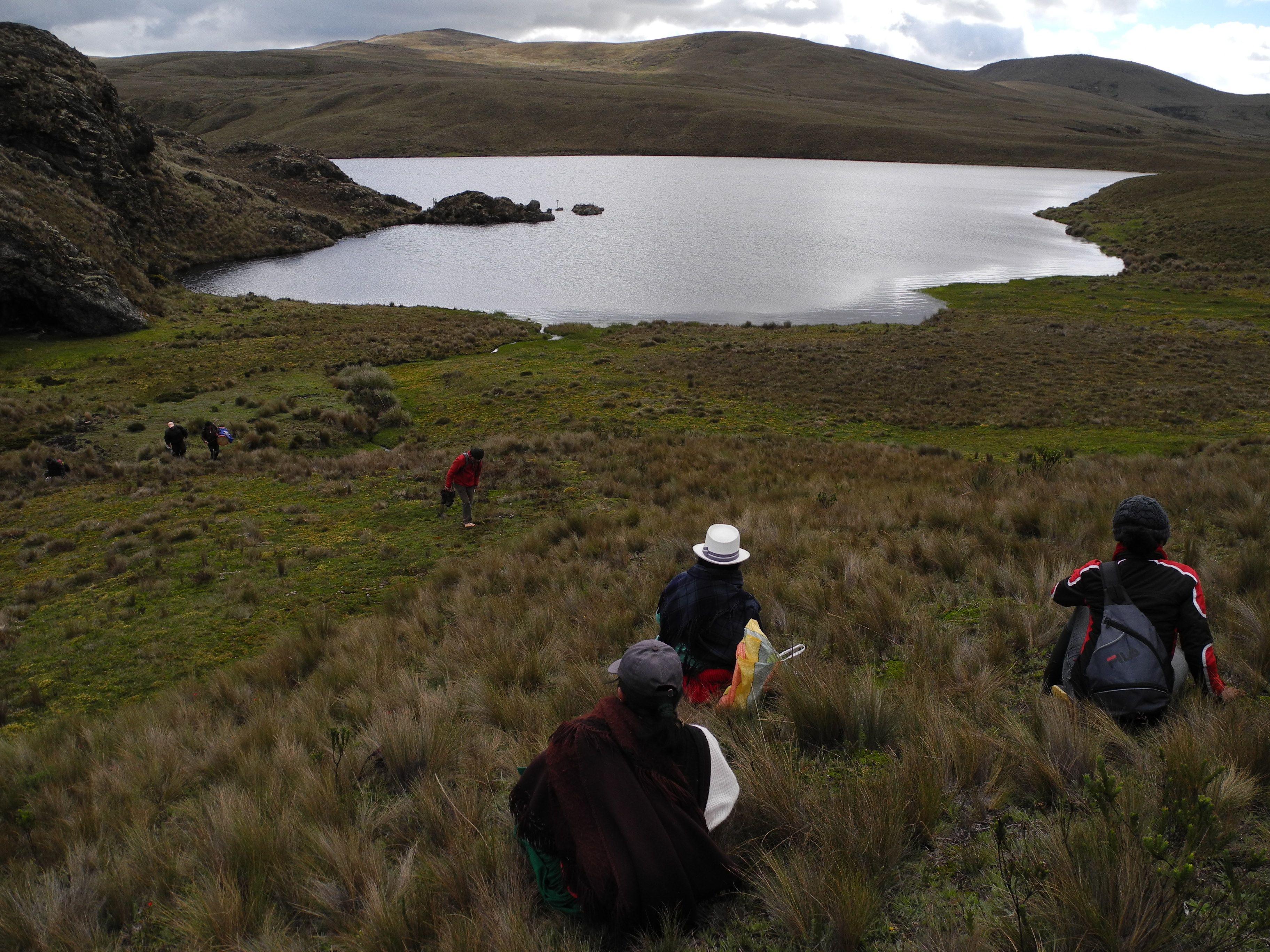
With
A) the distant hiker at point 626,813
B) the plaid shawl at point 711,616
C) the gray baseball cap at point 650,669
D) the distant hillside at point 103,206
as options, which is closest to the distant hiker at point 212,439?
the plaid shawl at point 711,616

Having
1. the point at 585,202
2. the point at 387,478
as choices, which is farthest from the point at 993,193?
the point at 387,478

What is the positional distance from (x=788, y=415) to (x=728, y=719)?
71.7ft

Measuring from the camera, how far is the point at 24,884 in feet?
12.3

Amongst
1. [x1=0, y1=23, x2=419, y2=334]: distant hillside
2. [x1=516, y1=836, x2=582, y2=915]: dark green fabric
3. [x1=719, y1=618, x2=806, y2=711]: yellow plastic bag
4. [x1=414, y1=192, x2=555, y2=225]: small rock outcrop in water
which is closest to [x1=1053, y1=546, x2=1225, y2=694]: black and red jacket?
[x1=719, y1=618, x2=806, y2=711]: yellow plastic bag

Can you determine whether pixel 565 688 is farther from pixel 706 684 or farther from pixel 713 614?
pixel 713 614

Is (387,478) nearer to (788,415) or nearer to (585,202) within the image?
(788,415)

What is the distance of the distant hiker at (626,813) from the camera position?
9.40 feet

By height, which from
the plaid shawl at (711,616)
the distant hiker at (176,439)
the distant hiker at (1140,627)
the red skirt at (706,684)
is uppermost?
the distant hiker at (1140,627)

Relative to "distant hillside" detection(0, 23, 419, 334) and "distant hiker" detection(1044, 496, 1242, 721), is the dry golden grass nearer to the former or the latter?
"distant hiker" detection(1044, 496, 1242, 721)

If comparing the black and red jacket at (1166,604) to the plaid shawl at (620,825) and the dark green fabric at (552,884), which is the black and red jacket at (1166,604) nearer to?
the plaid shawl at (620,825)

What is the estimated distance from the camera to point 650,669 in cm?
295

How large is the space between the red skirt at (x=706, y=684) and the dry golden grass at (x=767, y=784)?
304mm

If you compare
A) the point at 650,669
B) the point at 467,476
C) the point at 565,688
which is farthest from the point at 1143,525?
the point at 467,476

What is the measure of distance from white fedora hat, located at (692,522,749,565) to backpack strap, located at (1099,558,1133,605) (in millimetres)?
2012
